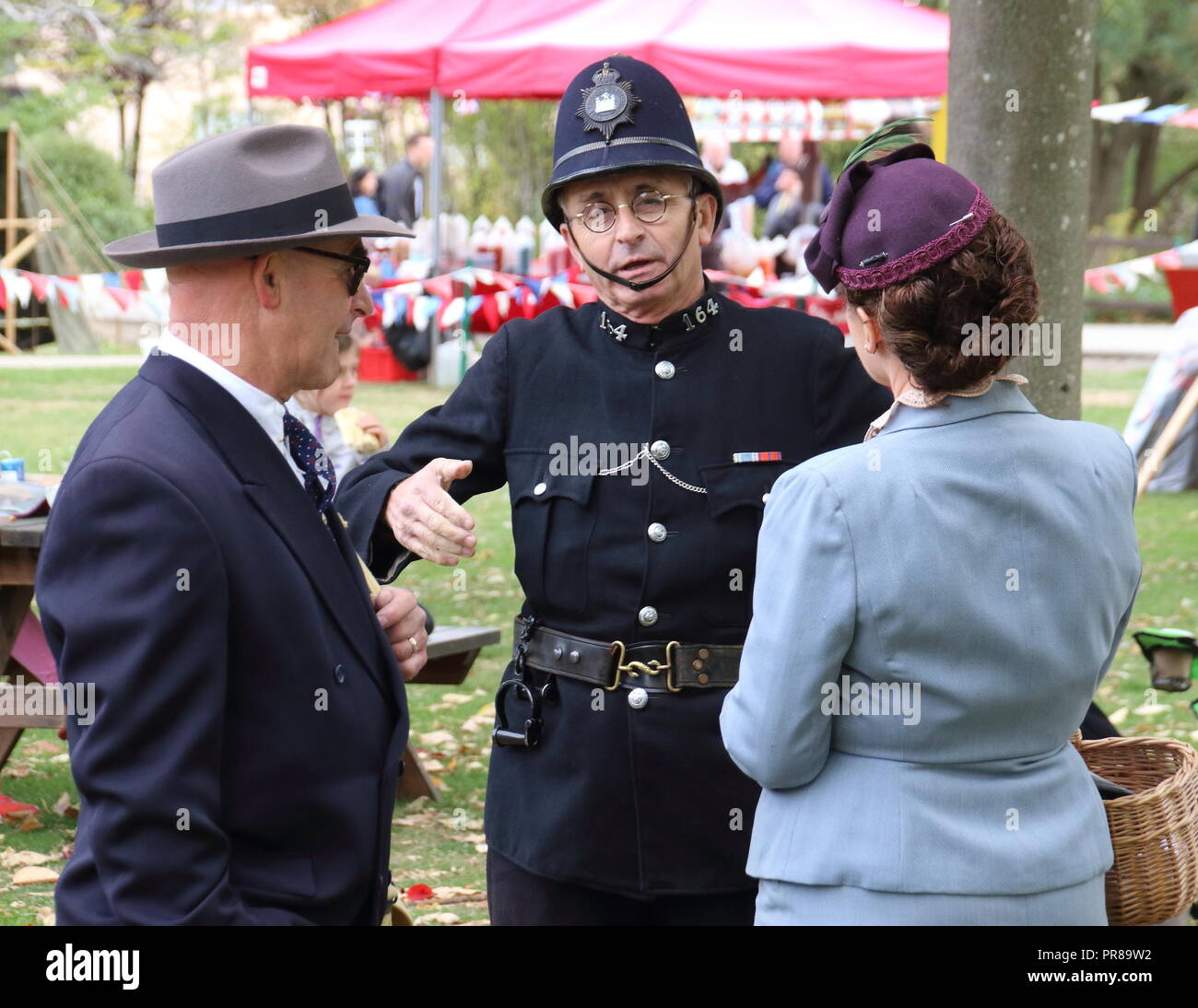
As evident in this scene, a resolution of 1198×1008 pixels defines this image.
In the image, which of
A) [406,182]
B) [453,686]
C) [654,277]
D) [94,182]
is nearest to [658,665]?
[654,277]

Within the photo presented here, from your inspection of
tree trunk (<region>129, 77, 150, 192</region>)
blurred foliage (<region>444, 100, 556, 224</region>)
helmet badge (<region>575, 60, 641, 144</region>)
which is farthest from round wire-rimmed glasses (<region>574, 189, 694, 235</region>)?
tree trunk (<region>129, 77, 150, 192</region>)

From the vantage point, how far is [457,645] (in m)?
5.80

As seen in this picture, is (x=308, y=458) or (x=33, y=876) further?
(x=33, y=876)

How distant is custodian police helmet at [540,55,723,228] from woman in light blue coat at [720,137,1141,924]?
2.50ft

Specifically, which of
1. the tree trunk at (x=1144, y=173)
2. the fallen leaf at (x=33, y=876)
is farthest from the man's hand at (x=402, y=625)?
the tree trunk at (x=1144, y=173)

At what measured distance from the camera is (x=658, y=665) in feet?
9.64

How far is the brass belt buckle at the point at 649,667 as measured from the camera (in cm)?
293

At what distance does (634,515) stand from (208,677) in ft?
3.78

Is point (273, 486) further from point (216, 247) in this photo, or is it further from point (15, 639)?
point (15, 639)

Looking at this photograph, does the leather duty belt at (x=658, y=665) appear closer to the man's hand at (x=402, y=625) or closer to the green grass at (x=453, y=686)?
the man's hand at (x=402, y=625)

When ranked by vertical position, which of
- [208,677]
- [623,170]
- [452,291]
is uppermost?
[623,170]

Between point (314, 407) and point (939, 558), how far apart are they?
4.56 meters

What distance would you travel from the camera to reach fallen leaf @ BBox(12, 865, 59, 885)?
4.88 metres

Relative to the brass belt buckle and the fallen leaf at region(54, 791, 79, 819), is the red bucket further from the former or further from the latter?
the brass belt buckle
